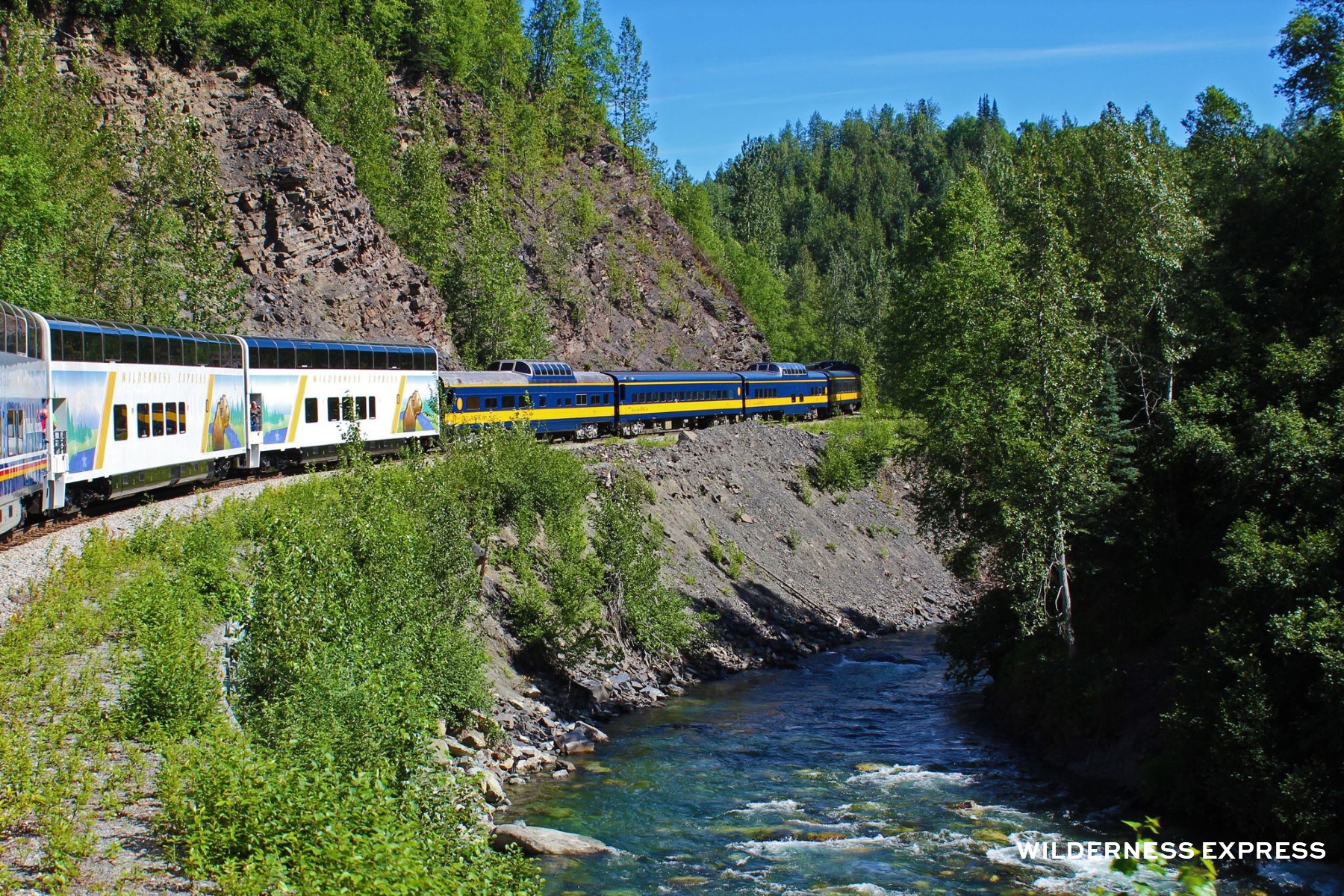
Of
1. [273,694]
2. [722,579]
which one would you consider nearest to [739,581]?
[722,579]

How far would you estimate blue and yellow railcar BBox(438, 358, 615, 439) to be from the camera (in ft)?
145

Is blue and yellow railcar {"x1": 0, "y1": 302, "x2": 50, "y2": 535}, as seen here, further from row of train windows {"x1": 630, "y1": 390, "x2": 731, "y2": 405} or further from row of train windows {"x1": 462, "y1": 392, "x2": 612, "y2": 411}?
row of train windows {"x1": 630, "y1": 390, "x2": 731, "y2": 405}

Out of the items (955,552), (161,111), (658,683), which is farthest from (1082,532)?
(161,111)

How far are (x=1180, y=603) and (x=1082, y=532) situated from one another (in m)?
2.86

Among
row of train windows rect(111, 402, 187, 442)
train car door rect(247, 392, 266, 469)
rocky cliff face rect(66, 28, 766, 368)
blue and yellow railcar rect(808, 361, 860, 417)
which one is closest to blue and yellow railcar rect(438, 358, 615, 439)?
→ train car door rect(247, 392, 266, 469)

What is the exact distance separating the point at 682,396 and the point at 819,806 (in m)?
36.7

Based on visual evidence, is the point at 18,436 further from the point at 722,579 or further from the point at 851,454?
the point at 851,454

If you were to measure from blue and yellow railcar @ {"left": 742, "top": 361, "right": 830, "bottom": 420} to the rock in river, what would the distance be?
44104 mm

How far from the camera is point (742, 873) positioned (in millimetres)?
18219

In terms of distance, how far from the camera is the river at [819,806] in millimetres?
18141

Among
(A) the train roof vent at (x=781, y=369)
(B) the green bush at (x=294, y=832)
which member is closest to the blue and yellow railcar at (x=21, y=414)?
(B) the green bush at (x=294, y=832)

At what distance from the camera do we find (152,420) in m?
27.9

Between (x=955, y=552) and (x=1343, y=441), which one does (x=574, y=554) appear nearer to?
(x=955, y=552)

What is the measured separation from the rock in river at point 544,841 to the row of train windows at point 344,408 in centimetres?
1857
